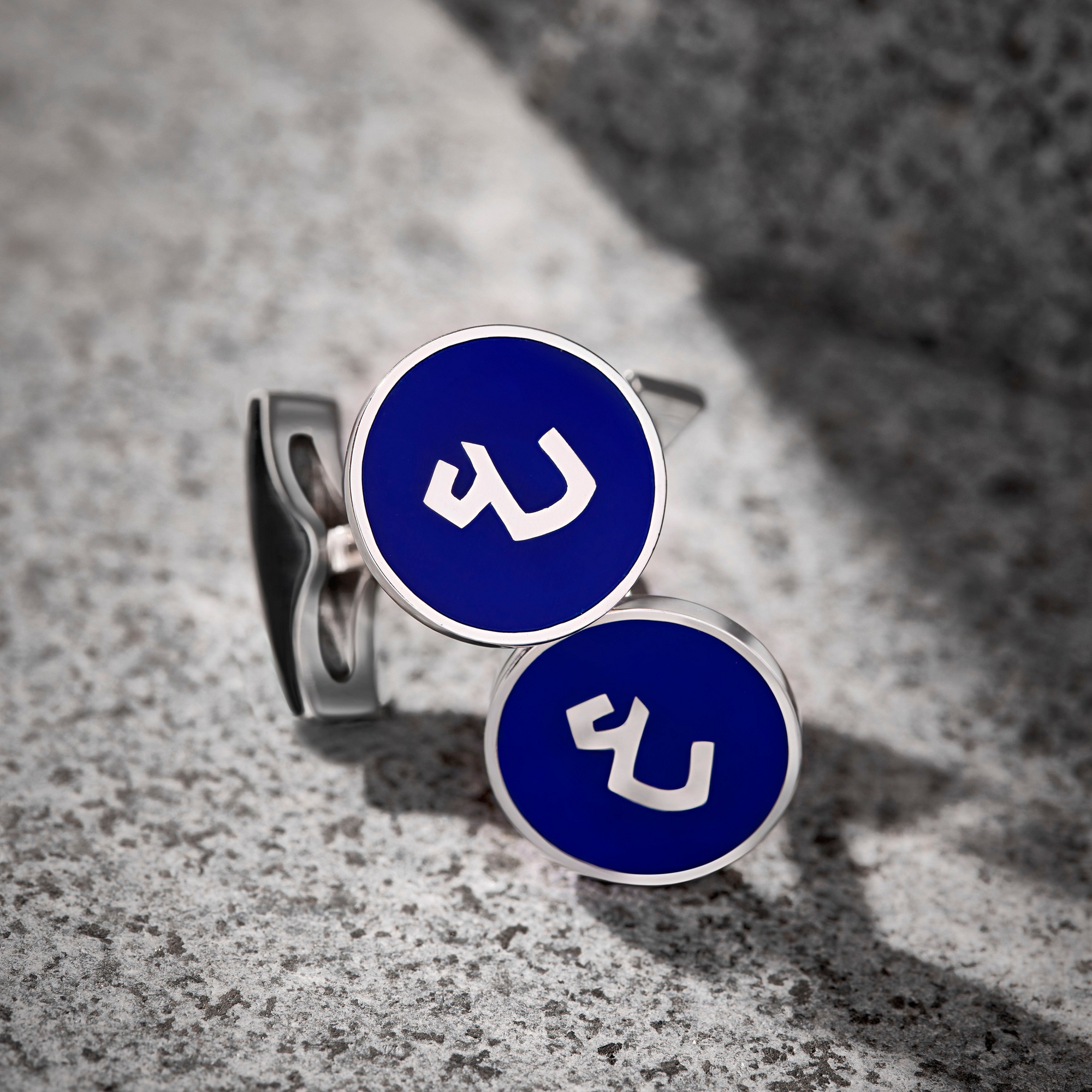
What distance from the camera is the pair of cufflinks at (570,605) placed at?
0.82m

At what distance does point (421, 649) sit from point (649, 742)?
42cm

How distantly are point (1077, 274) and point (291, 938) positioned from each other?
1.59m

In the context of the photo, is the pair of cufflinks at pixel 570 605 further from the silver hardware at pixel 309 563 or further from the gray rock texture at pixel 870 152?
the gray rock texture at pixel 870 152

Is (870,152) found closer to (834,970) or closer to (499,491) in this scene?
(499,491)

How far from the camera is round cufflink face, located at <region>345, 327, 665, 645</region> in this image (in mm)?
824

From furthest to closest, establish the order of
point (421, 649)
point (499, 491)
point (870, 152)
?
point (870, 152) < point (421, 649) < point (499, 491)

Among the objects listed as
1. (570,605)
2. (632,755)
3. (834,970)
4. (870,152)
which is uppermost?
(870,152)

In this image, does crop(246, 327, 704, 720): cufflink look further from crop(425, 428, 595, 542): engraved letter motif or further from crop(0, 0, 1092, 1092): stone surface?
crop(0, 0, 1092, 1092): stone surface

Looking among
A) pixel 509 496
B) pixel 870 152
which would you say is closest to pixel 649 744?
pixel 509 496

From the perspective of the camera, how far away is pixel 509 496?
0.82 meters

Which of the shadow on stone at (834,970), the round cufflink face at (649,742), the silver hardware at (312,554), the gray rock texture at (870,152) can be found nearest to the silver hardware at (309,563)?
the silver hardware at (312,554)

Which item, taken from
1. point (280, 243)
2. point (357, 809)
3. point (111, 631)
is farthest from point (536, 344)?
point (280, 243)

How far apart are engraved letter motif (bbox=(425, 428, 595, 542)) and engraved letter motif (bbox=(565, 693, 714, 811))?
0.17 meters

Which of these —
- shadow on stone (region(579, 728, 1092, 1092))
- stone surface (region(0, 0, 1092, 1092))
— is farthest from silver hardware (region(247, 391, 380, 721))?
shadow on stone (region(579, 728, 1092, 1092))
